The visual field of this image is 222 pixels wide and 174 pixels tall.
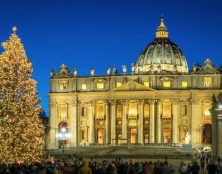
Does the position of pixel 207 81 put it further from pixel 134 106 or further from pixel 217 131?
pixel 217 131

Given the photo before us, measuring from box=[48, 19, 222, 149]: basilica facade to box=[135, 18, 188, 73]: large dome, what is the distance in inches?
730

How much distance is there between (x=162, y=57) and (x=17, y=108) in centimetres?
8882

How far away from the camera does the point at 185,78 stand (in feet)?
322

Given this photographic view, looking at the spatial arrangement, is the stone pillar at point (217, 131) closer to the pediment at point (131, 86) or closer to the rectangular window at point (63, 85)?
the pediment at point (131, 86)

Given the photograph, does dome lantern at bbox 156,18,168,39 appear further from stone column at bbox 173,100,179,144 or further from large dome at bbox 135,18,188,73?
stone column at bbox 173,100,179,144

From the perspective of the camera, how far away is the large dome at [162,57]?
119750mm

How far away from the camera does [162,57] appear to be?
120375 millimetres

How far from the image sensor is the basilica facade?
96438mm

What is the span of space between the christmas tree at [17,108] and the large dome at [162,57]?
84926mm

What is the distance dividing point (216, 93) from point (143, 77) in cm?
1154

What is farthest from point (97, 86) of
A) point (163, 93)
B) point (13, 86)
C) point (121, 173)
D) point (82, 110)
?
point (121, 173)

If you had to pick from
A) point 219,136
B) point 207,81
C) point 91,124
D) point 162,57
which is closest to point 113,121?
point 91,124

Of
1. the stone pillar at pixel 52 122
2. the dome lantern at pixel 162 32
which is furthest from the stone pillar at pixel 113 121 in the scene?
the dome lantern at pixel 162 32

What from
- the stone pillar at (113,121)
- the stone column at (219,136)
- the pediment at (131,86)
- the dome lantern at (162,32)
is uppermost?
the dome lantern at (162,32)
